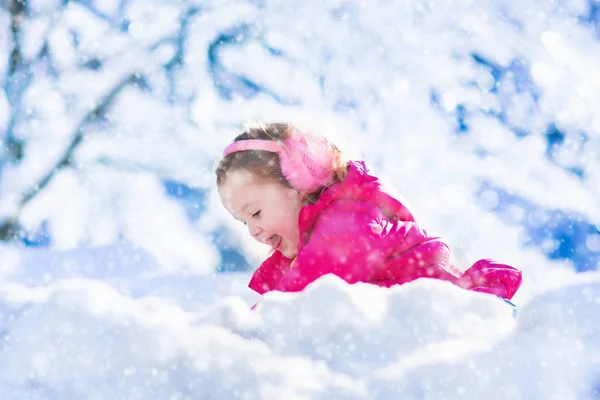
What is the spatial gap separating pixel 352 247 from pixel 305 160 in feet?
1.59

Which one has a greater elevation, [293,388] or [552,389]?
[552,389]

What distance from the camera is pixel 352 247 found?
1929 mm

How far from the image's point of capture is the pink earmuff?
2.25m

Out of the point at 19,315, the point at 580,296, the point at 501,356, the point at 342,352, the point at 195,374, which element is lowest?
the point at 19,315

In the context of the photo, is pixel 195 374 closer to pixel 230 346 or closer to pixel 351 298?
pixel 230 346

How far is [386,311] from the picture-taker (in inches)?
53.1

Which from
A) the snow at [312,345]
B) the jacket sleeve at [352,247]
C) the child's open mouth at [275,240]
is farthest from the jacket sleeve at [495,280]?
the child's open mouth at [275,240]

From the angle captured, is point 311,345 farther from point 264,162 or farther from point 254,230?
point 264,162

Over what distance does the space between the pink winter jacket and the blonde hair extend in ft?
0.31

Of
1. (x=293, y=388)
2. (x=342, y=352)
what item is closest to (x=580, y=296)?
(x=342, y=352)

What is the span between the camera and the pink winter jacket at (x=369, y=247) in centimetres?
191

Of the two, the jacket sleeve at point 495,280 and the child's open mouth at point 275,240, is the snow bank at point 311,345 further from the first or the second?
the child's open mouth at point 275,240

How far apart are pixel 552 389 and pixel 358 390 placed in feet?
1.22

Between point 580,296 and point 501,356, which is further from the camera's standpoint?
point 580,296
